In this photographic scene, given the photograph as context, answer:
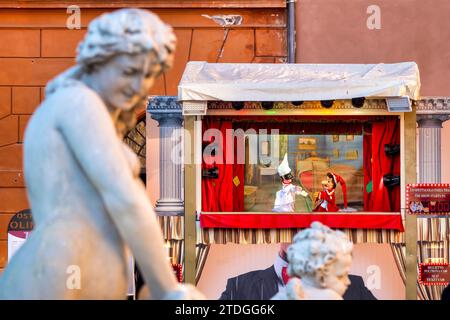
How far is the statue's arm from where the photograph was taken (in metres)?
2.57

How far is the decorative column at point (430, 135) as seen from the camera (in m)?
9.78

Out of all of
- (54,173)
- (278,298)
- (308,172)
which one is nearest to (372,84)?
(308,172)

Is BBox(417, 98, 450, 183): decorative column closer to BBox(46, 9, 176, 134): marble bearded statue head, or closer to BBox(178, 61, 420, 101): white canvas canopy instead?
BBox(178, 61, 420, 101): white canvas canopy

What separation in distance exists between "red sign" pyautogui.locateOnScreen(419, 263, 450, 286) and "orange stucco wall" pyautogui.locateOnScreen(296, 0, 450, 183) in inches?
189

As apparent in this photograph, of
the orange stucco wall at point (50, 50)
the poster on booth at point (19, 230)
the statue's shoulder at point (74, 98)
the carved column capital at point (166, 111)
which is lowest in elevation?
the poster on booth at point (19, 230)

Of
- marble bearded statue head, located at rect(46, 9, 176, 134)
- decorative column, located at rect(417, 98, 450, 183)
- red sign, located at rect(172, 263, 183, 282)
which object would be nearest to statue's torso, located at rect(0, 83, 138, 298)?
marble bearded statue head, located at rect(46, 9, 176, 134)

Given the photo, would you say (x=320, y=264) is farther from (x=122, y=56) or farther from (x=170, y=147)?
(x=170, y=147)

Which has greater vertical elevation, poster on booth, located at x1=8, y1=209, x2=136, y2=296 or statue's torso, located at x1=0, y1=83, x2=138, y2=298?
statue's torso, located at x1=0, y1=83, x2=138, y2=298

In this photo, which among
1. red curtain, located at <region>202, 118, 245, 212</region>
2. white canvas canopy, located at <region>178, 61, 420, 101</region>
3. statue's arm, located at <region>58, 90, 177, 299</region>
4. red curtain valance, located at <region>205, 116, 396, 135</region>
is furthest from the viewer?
red curtain valance, located at <region>205, 116, 396, 135</region>

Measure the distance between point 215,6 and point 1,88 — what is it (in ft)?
10.8

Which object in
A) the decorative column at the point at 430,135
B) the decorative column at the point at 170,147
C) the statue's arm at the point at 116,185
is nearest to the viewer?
the statue's arm at the point at 116,185

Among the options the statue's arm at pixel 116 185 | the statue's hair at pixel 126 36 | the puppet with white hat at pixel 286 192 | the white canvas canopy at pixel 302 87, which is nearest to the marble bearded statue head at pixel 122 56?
the statue's hair at pixel 126 36

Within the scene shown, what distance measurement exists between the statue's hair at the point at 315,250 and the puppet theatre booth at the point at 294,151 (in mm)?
6351

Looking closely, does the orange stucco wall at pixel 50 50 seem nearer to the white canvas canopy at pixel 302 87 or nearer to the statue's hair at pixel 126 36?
the white canvas canopy at pixel 302 87
